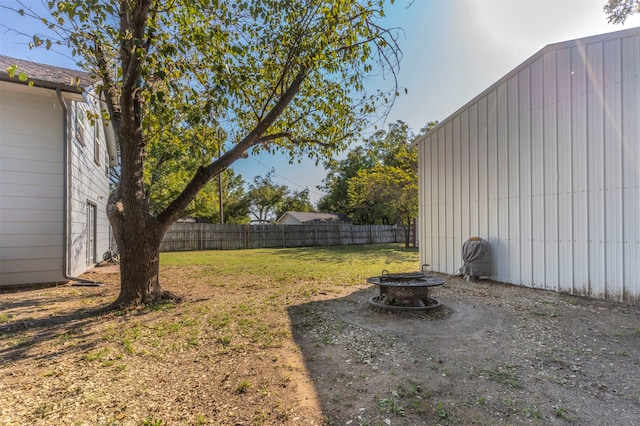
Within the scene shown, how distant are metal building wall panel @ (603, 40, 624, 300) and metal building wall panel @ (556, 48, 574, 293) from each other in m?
0.54

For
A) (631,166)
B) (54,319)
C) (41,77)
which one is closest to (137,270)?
(54,319)

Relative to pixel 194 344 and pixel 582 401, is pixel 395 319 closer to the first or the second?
pixel 582 401

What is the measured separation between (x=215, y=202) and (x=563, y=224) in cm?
2645

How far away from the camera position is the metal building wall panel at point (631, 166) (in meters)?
5.02

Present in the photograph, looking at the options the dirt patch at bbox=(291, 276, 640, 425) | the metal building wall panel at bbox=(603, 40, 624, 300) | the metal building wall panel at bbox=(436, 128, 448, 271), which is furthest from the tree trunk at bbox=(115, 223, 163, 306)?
the metal building wall panel at bbox=(603, 40, 624, 300)

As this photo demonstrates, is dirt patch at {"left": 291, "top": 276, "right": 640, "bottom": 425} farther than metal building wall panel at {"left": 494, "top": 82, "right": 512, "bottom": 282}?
No

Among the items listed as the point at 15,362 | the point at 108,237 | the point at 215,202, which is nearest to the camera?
the point at 15,362

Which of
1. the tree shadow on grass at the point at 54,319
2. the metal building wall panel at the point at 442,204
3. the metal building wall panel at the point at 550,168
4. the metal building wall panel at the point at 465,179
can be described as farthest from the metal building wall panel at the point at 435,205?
the tree shadow on grass at the point at 54,319

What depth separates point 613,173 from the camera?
17.3 ft

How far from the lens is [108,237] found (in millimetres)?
13117

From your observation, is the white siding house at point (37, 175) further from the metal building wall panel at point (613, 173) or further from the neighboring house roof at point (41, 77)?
the metal building wall panel at point (613, 173)

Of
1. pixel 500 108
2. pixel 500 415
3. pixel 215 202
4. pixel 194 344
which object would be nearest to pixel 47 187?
pixel 194 344

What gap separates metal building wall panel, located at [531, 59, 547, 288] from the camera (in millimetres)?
6301

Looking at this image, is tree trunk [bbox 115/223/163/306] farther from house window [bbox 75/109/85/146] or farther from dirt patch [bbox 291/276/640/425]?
house window [bbox 75/109/85/146]
